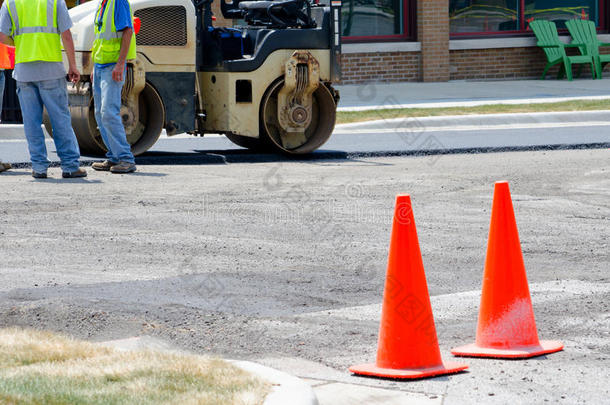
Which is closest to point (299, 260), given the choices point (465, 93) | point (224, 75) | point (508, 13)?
point (224, 75)

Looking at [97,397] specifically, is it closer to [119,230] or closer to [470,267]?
[470,267]

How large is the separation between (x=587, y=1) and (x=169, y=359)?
2254cm

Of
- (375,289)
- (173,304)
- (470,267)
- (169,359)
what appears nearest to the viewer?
(169,359)

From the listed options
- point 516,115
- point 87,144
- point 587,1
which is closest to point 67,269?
point 87,144

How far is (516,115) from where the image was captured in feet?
55.0

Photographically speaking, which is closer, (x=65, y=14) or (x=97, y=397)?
(x=97, y=397)

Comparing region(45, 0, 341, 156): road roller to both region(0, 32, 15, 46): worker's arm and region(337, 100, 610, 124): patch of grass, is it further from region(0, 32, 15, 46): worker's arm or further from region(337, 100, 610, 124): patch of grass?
region(337, 100, 610, 124): patch of grass

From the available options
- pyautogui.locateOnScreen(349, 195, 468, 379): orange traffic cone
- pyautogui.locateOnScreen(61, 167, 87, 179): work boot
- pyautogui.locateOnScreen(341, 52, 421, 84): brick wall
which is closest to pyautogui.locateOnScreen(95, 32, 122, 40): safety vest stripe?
pyautogui.locateOnScreen(61, 167, 87, 179): work boot

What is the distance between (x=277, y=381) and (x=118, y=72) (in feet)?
23.7

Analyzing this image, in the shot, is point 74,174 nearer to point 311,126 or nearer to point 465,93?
point 311,126

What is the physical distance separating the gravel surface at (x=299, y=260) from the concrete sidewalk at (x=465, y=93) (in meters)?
6.88

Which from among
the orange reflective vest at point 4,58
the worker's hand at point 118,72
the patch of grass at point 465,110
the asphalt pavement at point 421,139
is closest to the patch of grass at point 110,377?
the worker's hand at point 118,72

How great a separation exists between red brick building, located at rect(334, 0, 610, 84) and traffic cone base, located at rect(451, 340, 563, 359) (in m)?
18.2

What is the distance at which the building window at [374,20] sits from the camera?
2373cm
